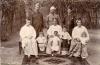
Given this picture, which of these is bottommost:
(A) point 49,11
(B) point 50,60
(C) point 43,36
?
(B) point 50,60

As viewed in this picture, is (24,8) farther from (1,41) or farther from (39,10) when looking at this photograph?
(1,41)

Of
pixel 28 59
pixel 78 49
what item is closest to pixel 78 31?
pixel 78 49


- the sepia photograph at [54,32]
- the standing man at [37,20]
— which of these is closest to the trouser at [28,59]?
the sepia photograph at [54,32]

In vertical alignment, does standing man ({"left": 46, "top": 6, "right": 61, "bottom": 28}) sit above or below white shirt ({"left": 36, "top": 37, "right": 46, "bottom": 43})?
above

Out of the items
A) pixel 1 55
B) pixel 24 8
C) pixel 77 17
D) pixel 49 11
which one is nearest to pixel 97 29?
pixel 77 17

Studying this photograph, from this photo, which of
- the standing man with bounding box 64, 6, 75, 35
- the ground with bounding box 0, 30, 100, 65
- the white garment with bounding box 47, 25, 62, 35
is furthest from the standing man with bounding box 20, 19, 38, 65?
the standing man with bounding box 64, 6, 75, 35

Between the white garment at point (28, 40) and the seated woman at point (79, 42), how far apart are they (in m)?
0.83

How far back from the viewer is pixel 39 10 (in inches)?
311

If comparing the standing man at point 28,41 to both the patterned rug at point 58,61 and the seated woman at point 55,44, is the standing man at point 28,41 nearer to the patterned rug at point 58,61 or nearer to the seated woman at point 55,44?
the patterned rug at point 58,61

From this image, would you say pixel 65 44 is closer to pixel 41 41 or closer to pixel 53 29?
pixel 53 29

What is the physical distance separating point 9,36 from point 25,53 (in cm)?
52

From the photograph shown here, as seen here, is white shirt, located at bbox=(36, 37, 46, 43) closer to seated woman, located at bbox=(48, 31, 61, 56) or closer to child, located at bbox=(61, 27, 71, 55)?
seated woman, located at bbox=(48, 31, 61, 56)

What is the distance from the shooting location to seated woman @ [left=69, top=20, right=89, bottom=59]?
25.9 feet

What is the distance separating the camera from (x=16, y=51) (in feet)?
26.1
